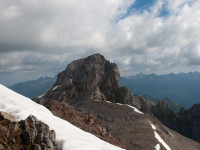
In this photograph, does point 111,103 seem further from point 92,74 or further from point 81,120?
point 92,74

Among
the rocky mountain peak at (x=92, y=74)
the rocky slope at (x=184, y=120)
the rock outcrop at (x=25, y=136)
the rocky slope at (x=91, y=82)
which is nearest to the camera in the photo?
the rock outcrop at (x=25, y=136)

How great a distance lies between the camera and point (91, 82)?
386ft

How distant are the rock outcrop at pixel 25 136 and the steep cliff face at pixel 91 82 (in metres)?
81.8

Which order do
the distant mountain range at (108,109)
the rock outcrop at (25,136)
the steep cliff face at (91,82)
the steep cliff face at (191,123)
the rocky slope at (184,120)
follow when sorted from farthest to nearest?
the rocky slope at (184,120) < the steep cliff face at (191,123) < the steep cliff face at (91,82) < the distant mountain range at (108,109) < the rock outcrop at (25,136)

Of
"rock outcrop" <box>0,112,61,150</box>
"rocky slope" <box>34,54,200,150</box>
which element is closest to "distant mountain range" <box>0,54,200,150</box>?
"rocky slope" <box>34,54,200,150</box>

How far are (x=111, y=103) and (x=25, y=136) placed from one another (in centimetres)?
6168

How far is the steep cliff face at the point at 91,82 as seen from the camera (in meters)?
105

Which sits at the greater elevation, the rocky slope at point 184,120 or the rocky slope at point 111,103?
the rocky slope at point 111,103

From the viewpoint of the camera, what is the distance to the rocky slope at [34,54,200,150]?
4545cm

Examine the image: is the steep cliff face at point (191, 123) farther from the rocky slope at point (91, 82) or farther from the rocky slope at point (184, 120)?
the rocky slope at point (91, 82)

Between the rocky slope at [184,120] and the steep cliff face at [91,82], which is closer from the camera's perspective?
the steep cliff face at [91,82]

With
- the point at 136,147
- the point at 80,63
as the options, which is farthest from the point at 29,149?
the point at 80,63

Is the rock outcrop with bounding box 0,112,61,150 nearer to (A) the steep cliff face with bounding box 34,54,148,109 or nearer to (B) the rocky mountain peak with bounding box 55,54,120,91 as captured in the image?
(A) the steep cliff face with bounding box 34,54,148,109

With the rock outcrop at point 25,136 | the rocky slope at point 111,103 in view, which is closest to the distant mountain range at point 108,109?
the rocky slope at point 111,103
